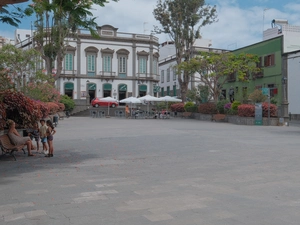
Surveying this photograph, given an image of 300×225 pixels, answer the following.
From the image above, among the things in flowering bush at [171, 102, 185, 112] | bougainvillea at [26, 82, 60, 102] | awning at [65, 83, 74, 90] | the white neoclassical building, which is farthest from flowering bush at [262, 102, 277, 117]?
awning at [65, 83, 74, 90]

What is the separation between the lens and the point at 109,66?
50781 mm

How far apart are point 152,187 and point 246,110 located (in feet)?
68.5

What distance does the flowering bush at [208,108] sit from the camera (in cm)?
3233

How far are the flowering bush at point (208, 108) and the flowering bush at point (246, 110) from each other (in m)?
4.81

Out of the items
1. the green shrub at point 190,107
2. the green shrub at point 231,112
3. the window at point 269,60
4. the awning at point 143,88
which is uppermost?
the window at point 269,60

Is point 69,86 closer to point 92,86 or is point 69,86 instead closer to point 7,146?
point 92,86

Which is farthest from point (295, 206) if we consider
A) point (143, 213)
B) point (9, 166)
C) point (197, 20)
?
point (197, 20)

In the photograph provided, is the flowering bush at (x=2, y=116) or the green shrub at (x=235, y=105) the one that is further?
the green shrub at (x=235, y=105)

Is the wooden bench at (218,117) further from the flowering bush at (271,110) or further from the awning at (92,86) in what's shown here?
the awning at (92,86)

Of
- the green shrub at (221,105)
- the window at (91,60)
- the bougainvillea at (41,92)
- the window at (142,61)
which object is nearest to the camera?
the bougainvillea at (41,92)

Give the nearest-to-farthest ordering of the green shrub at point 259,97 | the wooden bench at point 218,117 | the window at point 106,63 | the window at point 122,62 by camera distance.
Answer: the green shrub at point 259,97
the wooden bench at point 218,117
the window at point 106,63
the window at point 122,62

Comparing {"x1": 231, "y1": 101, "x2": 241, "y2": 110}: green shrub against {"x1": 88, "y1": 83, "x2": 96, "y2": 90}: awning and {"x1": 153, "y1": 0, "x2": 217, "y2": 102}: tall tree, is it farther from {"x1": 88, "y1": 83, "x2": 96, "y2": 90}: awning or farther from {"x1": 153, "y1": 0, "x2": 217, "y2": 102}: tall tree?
{"x1": 88, "y1": 83, "x2": 96, "y2": 90}: awning

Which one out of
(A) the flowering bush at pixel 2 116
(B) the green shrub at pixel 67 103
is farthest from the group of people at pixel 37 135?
(B) the green shrub at pixel 67 103

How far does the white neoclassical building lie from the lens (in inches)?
1908
